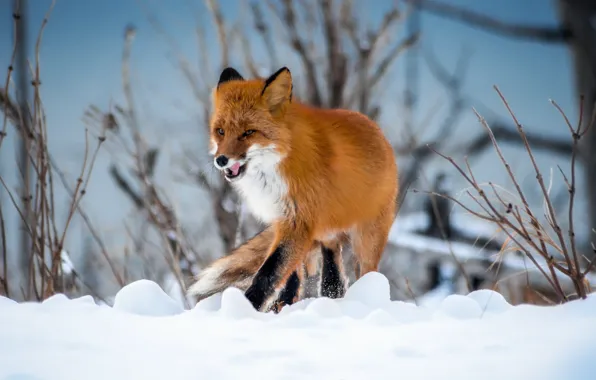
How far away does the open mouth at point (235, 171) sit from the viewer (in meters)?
2.50

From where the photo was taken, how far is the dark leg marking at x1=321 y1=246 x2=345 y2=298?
10.0ft

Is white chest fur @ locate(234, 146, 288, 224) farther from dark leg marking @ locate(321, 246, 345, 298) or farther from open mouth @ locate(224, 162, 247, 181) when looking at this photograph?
dark leg marking @ locate(321, 246, 345, 298)

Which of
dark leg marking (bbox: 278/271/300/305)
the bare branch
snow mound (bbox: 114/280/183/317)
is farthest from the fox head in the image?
the bare branch

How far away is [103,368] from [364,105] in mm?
4013

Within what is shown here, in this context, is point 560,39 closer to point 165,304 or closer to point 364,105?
point 364,105

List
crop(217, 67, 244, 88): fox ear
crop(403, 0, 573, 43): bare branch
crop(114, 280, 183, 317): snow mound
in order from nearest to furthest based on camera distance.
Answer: crop(114, 280, 183, 317): snow mound < crop(217, 67, 244, 88): fox ear < crop(403, 0, 573, 43): bare branch

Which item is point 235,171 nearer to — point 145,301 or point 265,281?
point 265,281

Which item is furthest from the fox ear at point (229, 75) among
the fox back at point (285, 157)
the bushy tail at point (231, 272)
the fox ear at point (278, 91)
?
the bushy tail at point (231, 272)

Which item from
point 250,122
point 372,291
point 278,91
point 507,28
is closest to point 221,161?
point 250,122

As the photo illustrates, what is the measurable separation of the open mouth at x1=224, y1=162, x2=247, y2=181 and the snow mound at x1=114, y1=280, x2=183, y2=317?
0.53 meters

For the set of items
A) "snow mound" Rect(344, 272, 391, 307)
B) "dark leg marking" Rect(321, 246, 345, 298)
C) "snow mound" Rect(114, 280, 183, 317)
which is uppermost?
"snow mound" Rect(114, 280, 183, 317)

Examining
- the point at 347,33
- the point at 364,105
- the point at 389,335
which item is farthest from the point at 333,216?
the point at 347,33

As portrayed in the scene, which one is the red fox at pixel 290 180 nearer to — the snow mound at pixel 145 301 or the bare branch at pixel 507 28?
the snow mound at pixel 145 301

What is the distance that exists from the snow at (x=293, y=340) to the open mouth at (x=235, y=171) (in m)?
0.47
